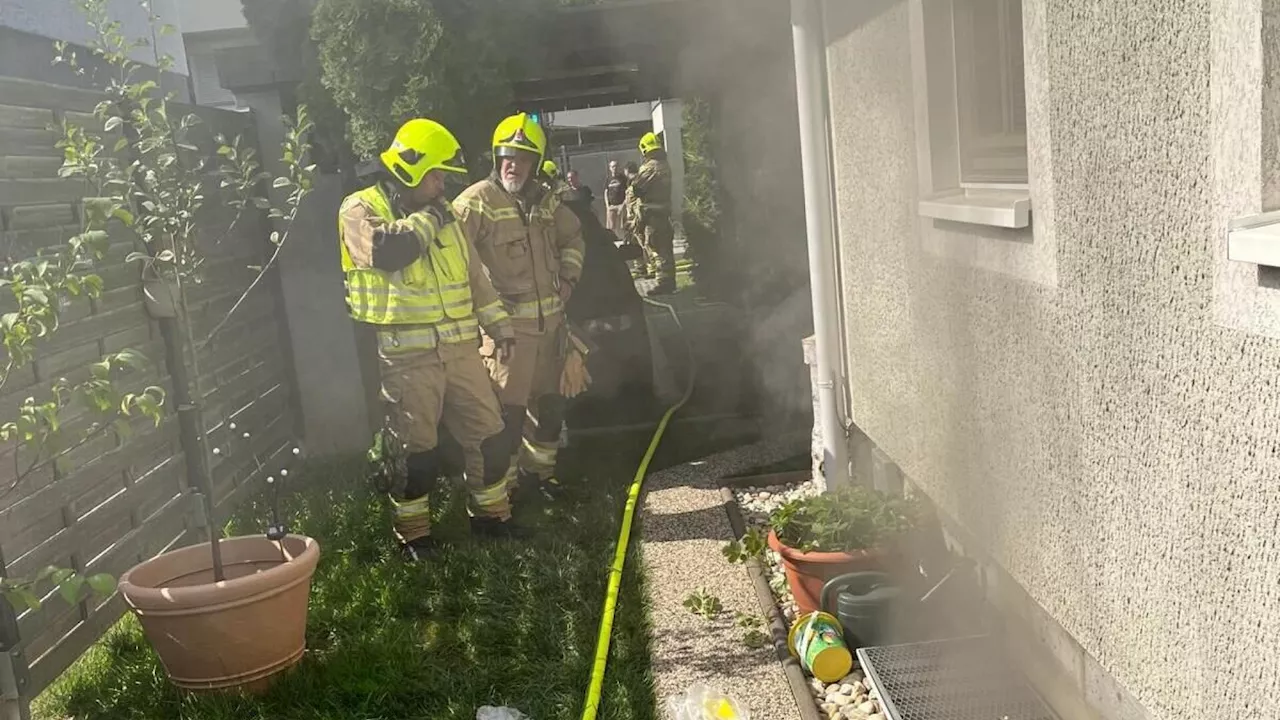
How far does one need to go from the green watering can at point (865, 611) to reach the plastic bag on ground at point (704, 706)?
51 centimetres

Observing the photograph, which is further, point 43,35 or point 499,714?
point 43,35

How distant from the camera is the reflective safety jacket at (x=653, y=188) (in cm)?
Answer: 1465

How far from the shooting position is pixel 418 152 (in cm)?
529

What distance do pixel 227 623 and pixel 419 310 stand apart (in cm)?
185

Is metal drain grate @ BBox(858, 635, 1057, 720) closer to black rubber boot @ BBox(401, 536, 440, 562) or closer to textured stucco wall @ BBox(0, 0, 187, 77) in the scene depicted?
black rubber boot @ BBox(401, 536, 440, 562)

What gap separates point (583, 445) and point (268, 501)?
223 centimetres

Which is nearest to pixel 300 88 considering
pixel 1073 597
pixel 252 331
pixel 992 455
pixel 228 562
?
pixel 252 331

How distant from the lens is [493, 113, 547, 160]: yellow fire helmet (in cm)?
596

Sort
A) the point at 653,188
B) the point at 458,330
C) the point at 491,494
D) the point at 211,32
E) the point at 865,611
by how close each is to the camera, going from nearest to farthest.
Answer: the point at 865,611 → the point at 458,330 → the point at 491,494 → the point at 211,32 → the point at 653,188

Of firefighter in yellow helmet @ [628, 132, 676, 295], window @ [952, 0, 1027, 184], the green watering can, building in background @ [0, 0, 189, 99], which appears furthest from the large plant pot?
firefighter in yellow helmet @ [628, 132, 676, 295]

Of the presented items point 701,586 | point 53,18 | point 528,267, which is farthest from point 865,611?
point 53,18

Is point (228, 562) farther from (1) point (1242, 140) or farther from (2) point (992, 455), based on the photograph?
(1) point (1242, 140)

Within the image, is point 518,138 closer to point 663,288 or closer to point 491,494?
point 491,494

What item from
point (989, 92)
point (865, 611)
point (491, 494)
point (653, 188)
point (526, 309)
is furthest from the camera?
point (653, 188)
